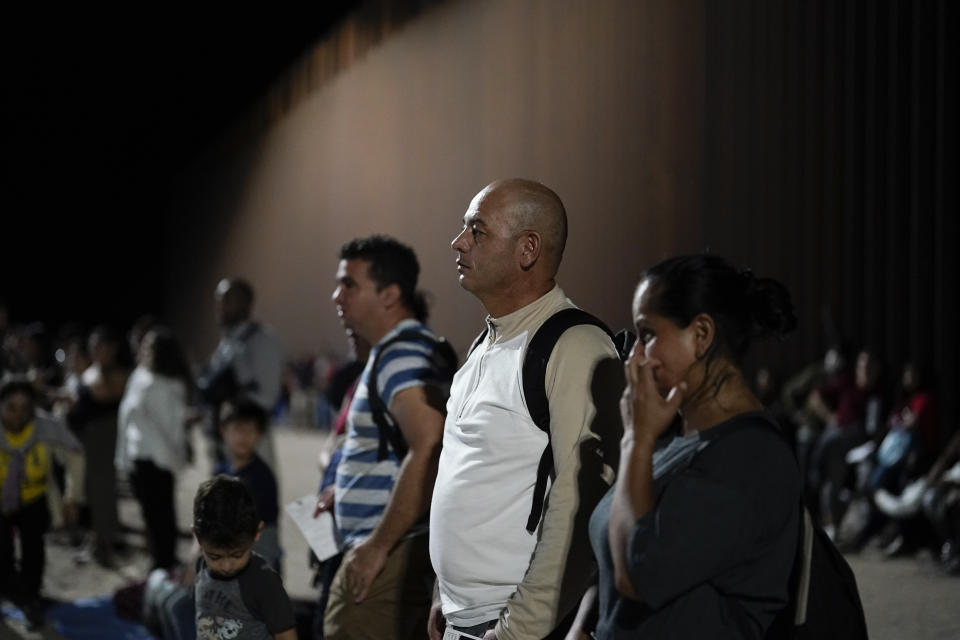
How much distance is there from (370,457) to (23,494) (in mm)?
3213

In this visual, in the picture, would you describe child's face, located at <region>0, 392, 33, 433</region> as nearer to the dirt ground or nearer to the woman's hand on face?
the dirt ground

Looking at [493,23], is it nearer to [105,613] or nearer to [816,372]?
[816,372]

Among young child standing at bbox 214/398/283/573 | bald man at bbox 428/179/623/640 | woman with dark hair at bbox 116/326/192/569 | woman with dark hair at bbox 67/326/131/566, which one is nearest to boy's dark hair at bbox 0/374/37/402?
woman with dark hair at bbox 116/326/192/569

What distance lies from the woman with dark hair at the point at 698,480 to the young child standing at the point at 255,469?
2.87 m

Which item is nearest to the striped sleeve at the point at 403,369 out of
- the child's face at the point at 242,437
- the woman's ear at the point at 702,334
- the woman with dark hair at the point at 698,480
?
the woman with dark hair at the point at 698,480

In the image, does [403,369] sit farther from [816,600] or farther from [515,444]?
[816,600]

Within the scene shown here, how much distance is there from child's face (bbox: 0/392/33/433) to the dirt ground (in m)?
0.98

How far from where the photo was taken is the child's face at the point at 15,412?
18.7 feet

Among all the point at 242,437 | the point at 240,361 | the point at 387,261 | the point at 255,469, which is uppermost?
the point at 387,261

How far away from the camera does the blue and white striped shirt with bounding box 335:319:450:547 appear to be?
304 cm

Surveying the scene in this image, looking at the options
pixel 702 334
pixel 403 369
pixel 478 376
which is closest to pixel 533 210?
pixel 478 376

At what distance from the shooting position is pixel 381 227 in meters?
16.5

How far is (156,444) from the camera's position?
643cm

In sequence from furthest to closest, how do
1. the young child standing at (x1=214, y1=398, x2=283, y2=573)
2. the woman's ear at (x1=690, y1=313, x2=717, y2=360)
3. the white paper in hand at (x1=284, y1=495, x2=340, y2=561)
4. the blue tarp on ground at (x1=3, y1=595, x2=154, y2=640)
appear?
1. the blue tarp on ground at (x1=3, y1=595, x2=154, y2=640)
2. the young child standing at (x1=214, y1=398, x2=283, y2=573)
3. the white paper in hand at (x1=284, y1=495, x2=340, y2=561)
4. the woman's ear at (x1=690, y1=313, x2=717, y2=360)
